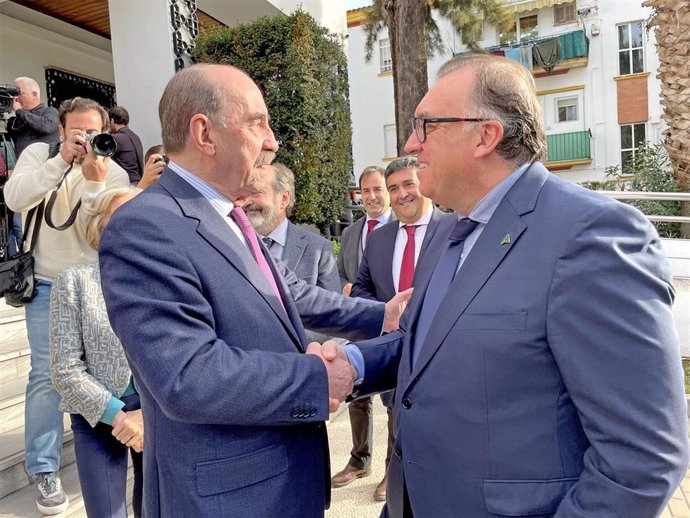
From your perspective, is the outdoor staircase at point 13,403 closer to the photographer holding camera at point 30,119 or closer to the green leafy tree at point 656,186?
the photographer holding camera at point 30,119

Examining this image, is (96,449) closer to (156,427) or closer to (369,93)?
(156,427)

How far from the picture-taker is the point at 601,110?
24.9 meters

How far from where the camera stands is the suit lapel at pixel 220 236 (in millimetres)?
1624

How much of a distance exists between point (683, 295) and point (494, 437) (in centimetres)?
562

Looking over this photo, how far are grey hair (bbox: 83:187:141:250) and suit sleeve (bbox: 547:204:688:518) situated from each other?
2119 millimetres

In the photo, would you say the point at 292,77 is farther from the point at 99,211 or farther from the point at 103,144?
the point at 99,211

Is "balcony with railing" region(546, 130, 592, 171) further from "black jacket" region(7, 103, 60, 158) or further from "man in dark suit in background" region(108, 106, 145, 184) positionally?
"black jacket" region(7, 103, 60, 158)

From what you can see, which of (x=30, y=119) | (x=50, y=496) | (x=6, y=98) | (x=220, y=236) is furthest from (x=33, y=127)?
(x=220, y=236)

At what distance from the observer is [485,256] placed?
147 centimetres

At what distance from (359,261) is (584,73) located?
2441 cm

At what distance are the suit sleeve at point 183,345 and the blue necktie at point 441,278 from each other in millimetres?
330

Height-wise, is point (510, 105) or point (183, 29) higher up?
point (183, 29)

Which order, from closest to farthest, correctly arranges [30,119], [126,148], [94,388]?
[94,388], [30,119], [126,148]

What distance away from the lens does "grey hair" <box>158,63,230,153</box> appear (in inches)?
67.2
